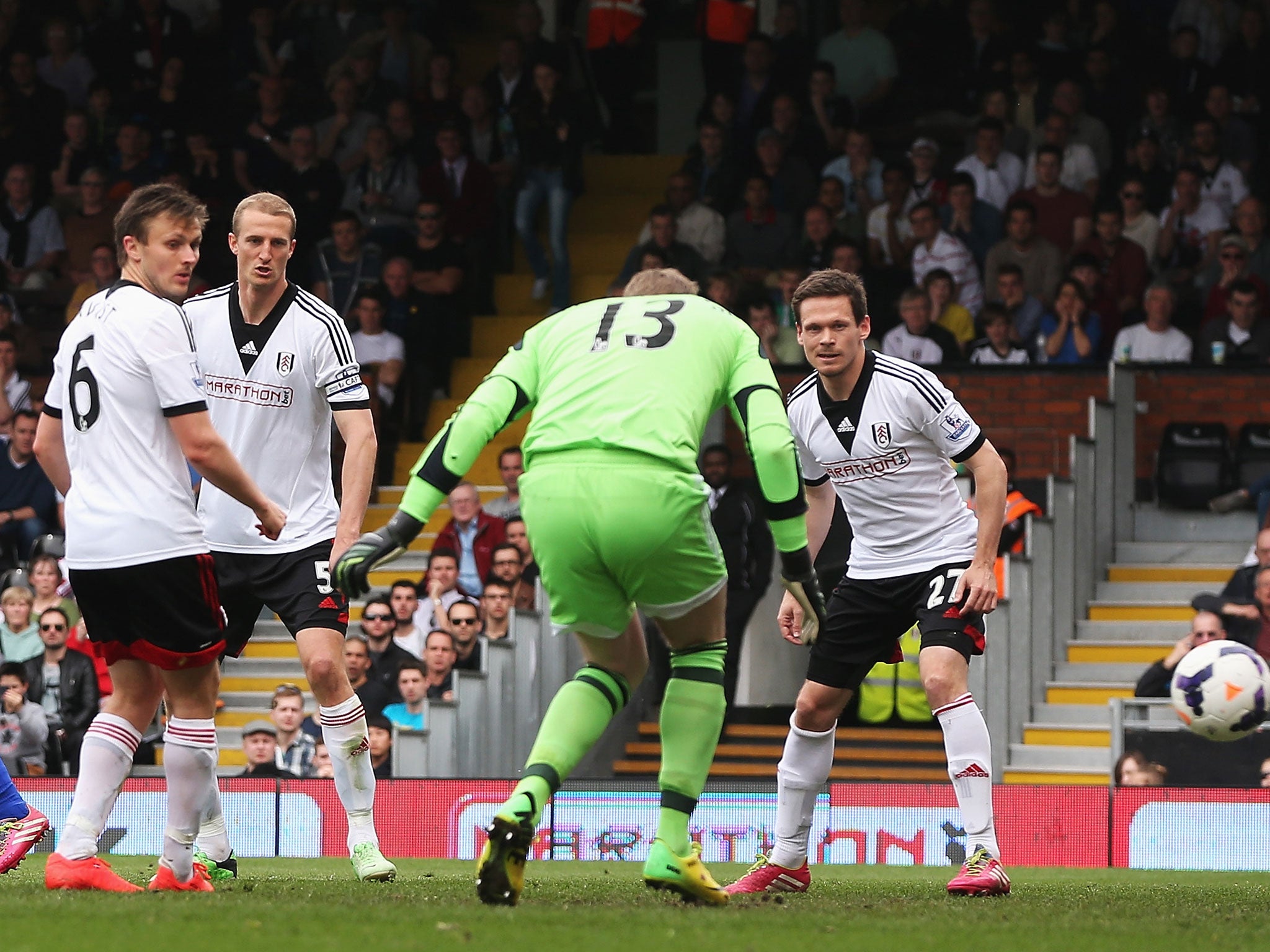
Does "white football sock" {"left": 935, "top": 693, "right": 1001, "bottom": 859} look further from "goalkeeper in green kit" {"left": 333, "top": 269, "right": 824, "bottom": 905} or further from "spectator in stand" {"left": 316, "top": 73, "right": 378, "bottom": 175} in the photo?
"spectator in stand" {"left": 316, "top": 73, "right": 378, "bottom": 175}

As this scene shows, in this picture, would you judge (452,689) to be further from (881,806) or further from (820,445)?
(820,445)

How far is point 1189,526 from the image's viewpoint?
14.9 meters

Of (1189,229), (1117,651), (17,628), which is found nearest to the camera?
(17,628)

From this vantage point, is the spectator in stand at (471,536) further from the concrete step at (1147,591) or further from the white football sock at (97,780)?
the white football sock at (97,780)

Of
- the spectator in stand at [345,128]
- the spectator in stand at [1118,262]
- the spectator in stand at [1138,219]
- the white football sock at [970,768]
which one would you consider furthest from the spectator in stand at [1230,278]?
the white football sock at [970,768]

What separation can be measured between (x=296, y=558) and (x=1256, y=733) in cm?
681

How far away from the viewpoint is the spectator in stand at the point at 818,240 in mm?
15781

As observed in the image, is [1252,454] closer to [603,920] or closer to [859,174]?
[859,174]

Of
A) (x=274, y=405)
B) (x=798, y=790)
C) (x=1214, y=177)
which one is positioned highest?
(x=1214, y=177)

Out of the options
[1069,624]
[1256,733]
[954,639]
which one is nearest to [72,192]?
[1069,624]

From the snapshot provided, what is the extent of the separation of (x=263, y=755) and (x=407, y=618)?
1.78 metres

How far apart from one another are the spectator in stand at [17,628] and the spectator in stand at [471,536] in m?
2.91

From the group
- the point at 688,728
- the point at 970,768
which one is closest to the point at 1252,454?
the point at 970,768

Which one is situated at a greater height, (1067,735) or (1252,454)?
(1252,454)
